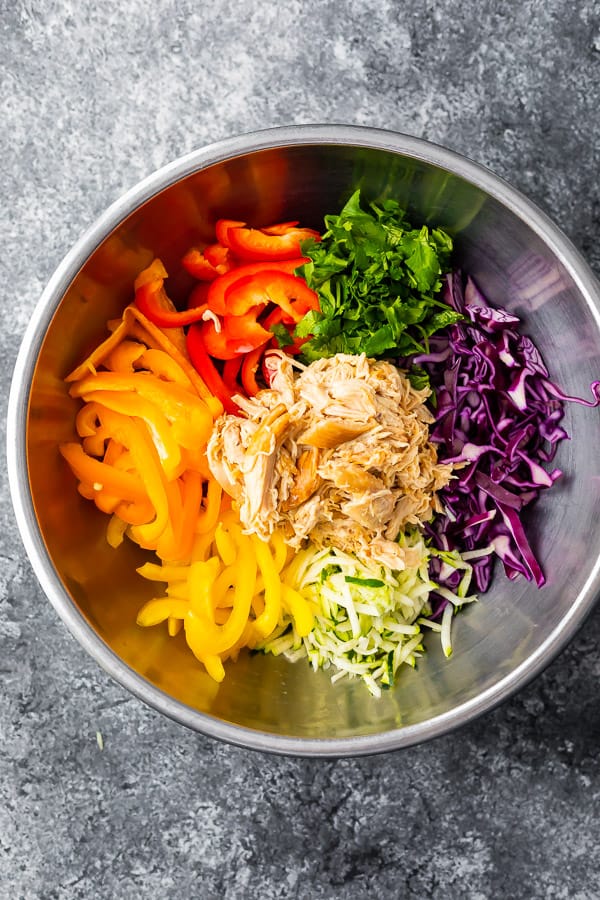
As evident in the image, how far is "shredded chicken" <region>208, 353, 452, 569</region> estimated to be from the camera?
6.17 ft

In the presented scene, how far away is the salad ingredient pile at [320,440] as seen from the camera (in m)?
1.91

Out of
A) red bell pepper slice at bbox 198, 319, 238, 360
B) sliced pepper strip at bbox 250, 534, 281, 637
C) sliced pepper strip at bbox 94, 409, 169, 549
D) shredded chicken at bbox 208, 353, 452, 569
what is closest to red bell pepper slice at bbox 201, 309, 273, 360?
red bell pepper slice at bbox 198, 319, 238, 360

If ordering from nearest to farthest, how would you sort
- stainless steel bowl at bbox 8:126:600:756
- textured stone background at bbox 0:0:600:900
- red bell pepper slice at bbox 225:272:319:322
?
stainless steel bowl at bbox 8:126:600:756, red bell pepper slice at bbox 225:272:319:322, textured stone background at bbox 0:0:600:900

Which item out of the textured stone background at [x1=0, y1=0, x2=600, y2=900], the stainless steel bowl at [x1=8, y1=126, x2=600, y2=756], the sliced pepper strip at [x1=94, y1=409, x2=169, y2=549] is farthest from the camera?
the textured stone background at [x1=0, y1=0, x2=600, y2=900]

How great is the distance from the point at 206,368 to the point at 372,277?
519mm

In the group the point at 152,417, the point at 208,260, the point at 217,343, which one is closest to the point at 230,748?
the point at 152,417

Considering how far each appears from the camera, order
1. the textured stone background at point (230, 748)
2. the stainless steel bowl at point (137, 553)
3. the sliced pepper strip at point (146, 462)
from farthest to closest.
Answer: the textured stone background at point (230, 748)
the sliced pepper strip at point (146, 462)
the stainless steel bowl at point (137, 553)

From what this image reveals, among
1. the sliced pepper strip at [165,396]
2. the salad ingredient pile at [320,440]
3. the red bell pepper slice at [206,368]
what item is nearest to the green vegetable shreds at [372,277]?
the salad ingredient pile at [320,440]

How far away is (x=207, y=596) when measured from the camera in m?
1.91

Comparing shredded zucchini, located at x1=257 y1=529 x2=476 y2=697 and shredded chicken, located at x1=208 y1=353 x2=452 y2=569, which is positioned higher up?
shredded chicken, located at x1=208 y1=353 x2=452 y2=569

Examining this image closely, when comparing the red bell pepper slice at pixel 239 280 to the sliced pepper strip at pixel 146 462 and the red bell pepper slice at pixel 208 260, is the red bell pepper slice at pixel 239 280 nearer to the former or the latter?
the red bell pepper slice at pixel 208 260

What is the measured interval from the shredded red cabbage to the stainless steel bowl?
5 cm

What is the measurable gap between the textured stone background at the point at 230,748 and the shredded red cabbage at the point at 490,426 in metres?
0.42

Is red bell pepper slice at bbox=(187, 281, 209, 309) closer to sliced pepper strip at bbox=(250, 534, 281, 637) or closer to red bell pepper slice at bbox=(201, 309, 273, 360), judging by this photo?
red bell pepper slice at bbox=(201, 309, 273, 360)
